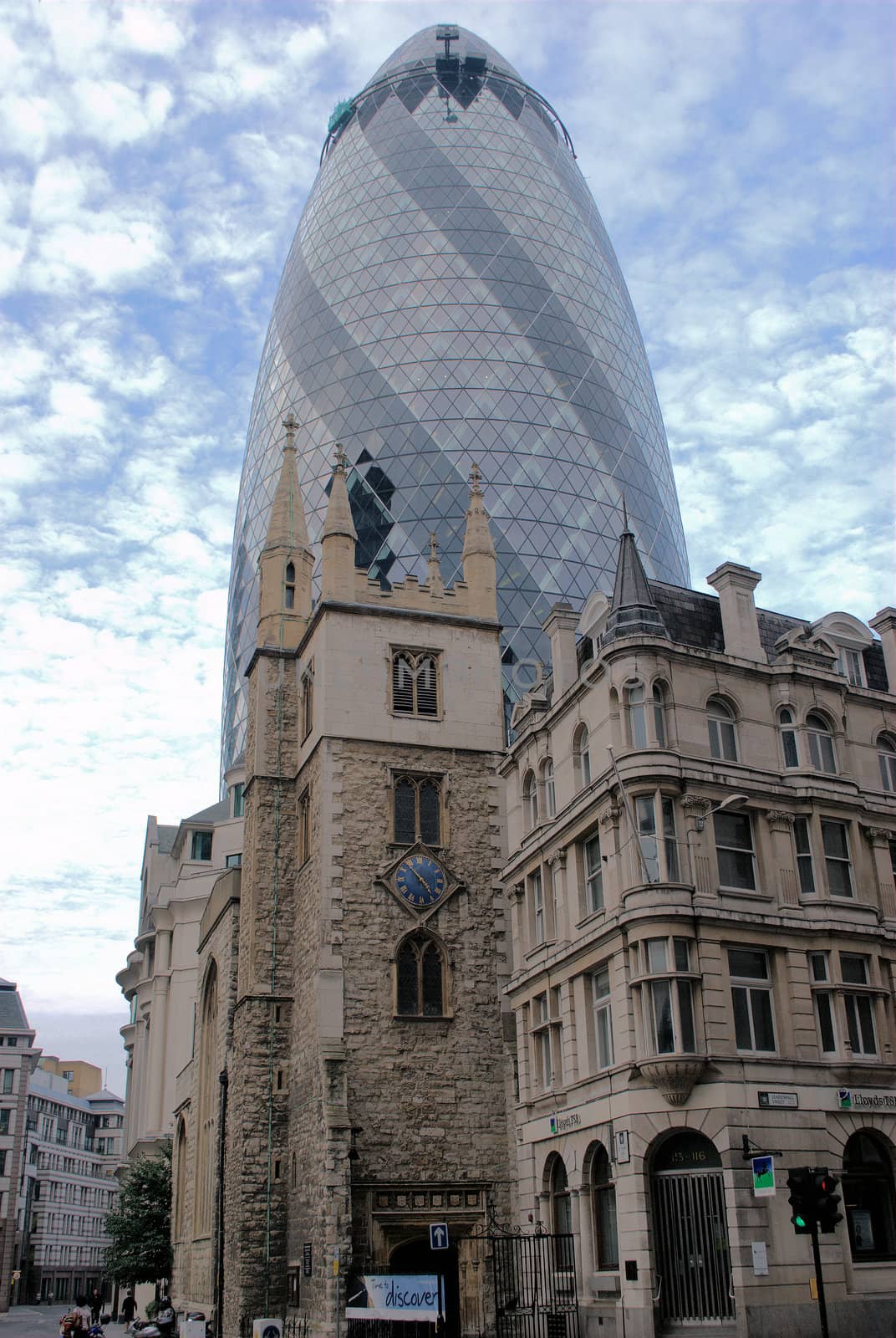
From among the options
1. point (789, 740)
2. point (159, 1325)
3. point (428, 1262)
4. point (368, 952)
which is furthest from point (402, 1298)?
point (159, 1325)

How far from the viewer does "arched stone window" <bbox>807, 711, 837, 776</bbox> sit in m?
26.8

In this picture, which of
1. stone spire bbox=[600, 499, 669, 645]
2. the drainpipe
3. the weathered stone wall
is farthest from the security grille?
the weathered stone wall

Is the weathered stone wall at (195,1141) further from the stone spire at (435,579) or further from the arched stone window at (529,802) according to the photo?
the arched stone window at (529,802)

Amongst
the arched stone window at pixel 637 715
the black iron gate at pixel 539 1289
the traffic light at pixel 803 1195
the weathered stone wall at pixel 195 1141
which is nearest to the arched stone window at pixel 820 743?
→ the arched stone window at pixel 637 715

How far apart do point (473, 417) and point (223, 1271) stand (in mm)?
35503

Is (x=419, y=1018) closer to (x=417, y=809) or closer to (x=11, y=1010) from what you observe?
(x=417, y=809)

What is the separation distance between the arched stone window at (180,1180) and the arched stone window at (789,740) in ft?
97.4

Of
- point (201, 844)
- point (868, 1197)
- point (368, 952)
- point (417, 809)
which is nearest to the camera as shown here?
point (868, 1197)

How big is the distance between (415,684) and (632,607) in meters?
11.3

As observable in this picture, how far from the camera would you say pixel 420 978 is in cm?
3359

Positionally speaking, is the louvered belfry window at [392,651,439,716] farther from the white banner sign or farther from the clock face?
the white banner sign

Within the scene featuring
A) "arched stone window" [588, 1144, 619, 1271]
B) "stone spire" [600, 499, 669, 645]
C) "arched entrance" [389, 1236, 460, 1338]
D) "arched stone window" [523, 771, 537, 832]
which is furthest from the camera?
"arched entrance" [389, 1236, 460, 1338]

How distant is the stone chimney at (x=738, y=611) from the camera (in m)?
27.6

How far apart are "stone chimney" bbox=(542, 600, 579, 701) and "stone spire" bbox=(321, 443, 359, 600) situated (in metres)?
8.10
